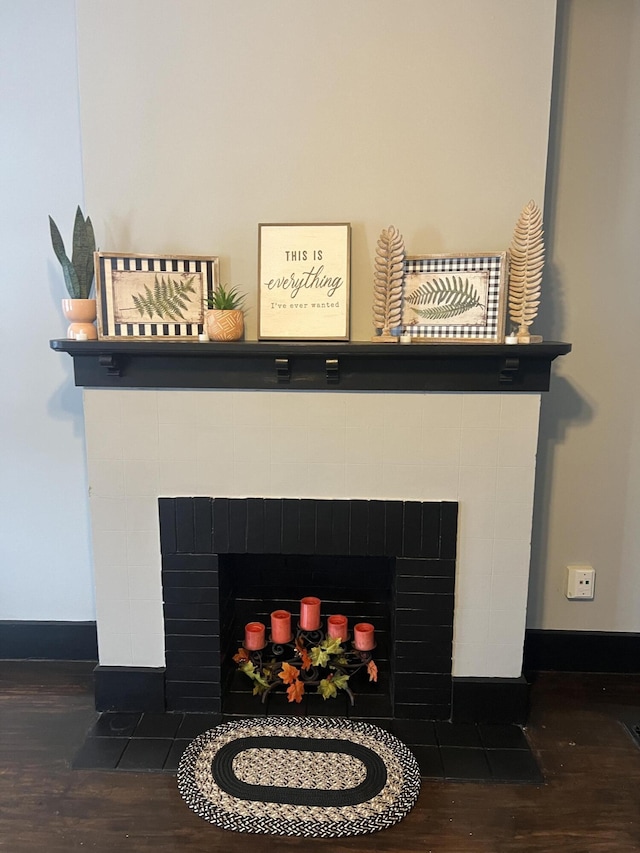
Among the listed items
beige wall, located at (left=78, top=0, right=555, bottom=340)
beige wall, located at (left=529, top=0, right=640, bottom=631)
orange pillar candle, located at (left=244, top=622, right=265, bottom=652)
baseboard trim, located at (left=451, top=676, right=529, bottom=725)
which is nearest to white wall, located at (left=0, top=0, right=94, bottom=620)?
beige wall, located at (left=78, top=0, right=555, bottom=340)

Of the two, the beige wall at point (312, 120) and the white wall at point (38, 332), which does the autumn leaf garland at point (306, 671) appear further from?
the beige wall at point (312, 120)

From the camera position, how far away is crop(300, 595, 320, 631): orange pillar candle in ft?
6.73

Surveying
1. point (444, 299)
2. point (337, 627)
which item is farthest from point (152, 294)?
point (337, 627)

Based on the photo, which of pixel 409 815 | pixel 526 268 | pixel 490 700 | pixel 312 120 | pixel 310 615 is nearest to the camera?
pixel 409 815

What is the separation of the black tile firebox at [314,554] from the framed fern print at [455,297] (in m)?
0.50

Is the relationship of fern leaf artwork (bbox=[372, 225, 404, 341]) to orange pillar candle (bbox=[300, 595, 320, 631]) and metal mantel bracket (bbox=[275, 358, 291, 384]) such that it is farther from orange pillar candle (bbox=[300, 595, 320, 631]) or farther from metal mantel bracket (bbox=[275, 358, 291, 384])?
orange pillar candle (bbox=[300, 595, 320, 631])

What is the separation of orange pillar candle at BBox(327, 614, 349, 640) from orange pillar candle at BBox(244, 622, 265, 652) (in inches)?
8.6

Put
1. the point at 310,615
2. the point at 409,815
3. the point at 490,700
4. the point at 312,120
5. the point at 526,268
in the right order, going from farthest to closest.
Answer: the point at 310,615 < the point at 490,700 < the point at 312,120 < the point at 526,268 < the point at 409,815

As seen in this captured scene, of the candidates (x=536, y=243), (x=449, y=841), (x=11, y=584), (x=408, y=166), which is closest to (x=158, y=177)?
(x=408, y=166)

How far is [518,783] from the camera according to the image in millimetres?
1705

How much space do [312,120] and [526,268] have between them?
2.43 feet

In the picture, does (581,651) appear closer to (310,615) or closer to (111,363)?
(310,615)

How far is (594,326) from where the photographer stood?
208 cm

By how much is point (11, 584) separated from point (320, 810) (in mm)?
1365
